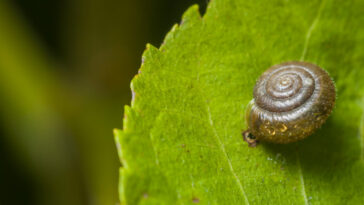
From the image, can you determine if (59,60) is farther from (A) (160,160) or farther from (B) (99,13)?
(A) (160,160)

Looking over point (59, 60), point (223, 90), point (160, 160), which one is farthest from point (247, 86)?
point (59, 60)

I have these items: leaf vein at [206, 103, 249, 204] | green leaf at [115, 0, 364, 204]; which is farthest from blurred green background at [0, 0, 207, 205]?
leaf vein at [206, 103, 249, 204]

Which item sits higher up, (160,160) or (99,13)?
(99,13)

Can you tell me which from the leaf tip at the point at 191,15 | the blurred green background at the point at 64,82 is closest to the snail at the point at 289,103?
the leaf tip at the point at 191,15

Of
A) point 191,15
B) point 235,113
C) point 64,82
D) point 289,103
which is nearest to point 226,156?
point 235,113

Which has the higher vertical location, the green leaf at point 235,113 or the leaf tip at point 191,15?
the leaf tip at point 191,15

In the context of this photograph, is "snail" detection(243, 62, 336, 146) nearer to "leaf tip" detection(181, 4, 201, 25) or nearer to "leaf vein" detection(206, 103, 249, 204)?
"leaf vein" detection(206, 103, 249, 204)

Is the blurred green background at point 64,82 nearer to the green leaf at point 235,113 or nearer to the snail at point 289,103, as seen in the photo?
the green leaf at point 235,113
